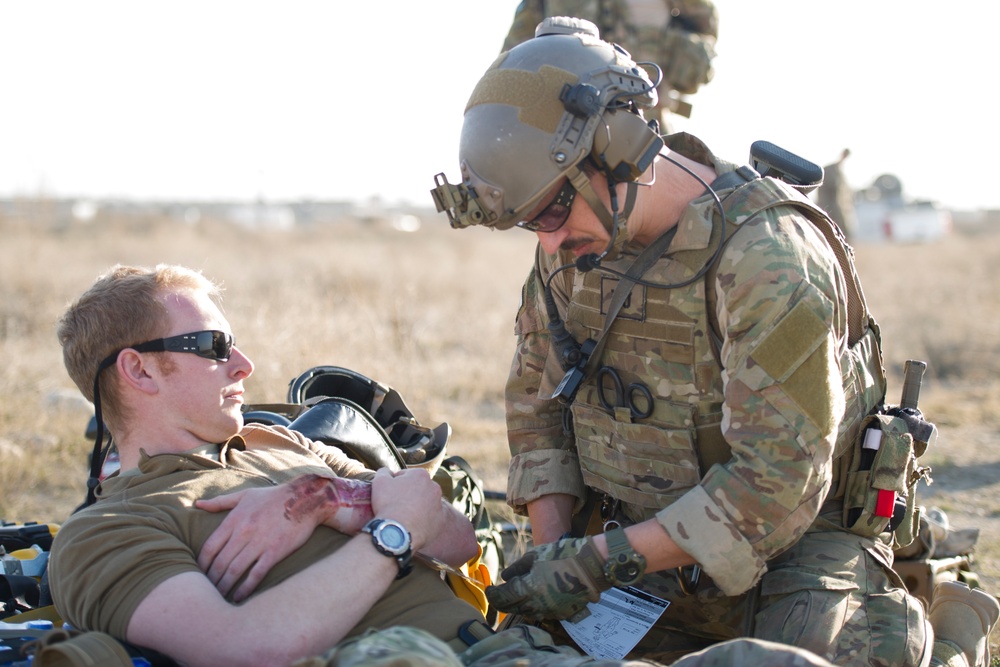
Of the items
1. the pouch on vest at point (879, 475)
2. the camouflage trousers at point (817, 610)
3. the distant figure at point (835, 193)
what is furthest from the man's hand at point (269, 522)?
the distant figure at point (835, 193)

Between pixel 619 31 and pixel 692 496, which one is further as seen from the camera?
pixel 619 31

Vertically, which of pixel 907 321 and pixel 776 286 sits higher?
pixel 776 286

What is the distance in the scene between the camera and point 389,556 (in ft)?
9.07

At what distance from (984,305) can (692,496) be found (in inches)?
464

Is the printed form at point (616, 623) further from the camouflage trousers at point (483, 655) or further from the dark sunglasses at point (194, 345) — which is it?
the dark sunglasses at point (194, 345)

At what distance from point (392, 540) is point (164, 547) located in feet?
2.01

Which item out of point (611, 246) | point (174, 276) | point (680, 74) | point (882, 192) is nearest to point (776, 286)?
point (611, 246)

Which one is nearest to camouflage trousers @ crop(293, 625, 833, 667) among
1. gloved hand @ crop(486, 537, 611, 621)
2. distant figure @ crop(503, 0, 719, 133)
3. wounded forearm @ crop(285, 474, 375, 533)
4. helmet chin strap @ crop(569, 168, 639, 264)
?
gloved hand @ crop(486, 537, 611, 621)

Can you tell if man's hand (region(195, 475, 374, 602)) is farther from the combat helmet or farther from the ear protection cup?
the ear protection cup

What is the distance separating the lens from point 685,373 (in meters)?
3.07

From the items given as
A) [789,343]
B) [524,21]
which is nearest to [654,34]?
[524,21]

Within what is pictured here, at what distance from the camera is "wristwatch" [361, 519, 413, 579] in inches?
109

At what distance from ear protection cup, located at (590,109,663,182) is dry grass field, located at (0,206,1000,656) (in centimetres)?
207

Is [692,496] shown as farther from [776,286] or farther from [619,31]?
[619,31]
